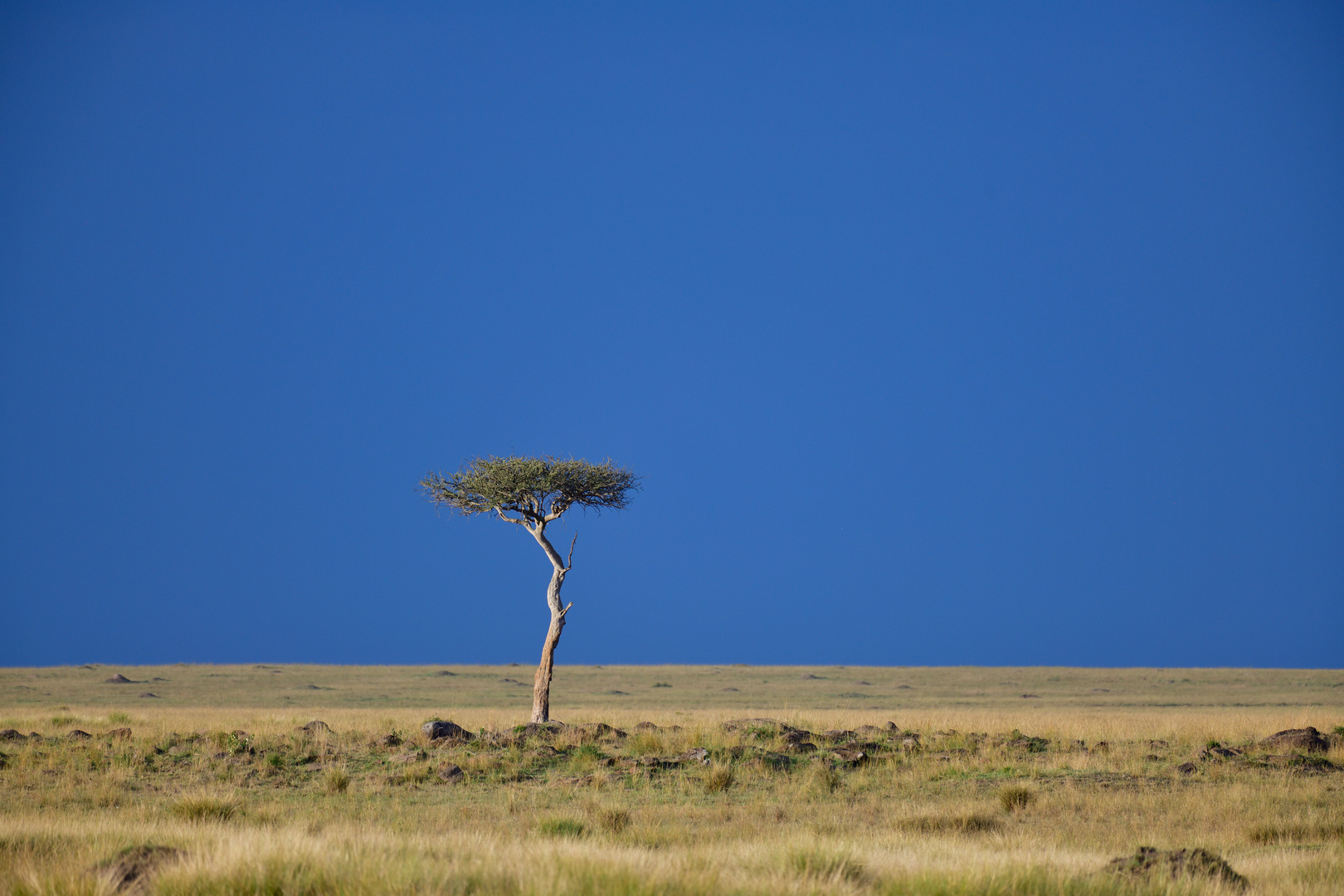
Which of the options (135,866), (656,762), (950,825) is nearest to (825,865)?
(950,825)

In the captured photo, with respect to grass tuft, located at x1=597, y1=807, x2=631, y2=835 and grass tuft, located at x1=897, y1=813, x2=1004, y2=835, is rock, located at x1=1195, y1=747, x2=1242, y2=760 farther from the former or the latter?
grass tuft, located at x1=597, y1=807, x2=631, y2=835

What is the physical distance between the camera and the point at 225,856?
819 centimetres

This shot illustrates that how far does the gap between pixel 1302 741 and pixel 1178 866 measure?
14.8 meters

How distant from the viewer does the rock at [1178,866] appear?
28.9 ft

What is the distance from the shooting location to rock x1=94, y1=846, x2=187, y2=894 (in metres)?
7.90

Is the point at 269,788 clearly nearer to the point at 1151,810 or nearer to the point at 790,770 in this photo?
the point at 790,770

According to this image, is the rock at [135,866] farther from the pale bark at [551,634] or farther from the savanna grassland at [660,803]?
the pale bark at [551,634]

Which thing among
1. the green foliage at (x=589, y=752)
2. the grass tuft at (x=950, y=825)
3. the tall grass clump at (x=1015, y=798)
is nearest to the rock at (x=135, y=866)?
the grass tuft at (x=950, y=825)

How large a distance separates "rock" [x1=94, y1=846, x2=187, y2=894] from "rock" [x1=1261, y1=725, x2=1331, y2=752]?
2145cm

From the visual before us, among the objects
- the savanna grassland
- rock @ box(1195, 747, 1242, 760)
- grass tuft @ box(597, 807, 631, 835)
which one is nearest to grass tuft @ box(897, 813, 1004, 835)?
the savanna grassland

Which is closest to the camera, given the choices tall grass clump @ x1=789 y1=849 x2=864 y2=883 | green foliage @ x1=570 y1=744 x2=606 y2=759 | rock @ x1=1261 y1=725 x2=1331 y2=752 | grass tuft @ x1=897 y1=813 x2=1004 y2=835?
tall grass clump @ x1=789 y1=849 x2=864 y2=883

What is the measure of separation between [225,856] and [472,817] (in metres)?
6.20

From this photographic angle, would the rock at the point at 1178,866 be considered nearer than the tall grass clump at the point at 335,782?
Yes

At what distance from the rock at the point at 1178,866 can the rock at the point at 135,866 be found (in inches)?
339
